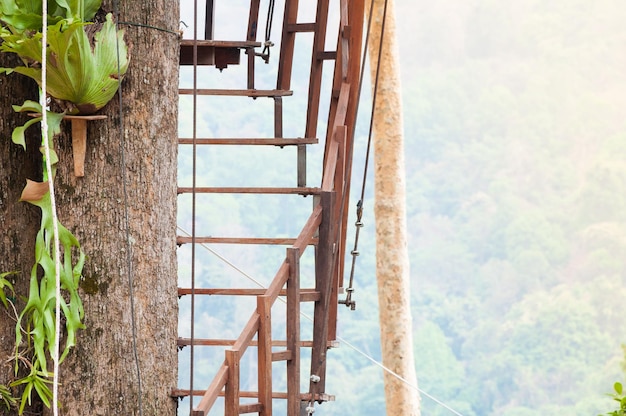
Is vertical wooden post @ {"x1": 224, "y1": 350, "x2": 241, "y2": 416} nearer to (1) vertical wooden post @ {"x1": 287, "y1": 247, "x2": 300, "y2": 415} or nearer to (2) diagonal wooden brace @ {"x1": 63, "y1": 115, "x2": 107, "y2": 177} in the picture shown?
(1) vertical wooden post @ {"x1": 287, "y1": 247, "x2": 300, "y2": 415}

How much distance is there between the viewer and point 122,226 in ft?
7.80

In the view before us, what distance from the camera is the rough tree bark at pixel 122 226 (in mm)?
2348

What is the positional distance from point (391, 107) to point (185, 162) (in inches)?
516

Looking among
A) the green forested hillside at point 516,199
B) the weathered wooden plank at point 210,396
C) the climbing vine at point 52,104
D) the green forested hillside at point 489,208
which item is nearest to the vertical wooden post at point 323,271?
the weathered wooden plank at point 210,396

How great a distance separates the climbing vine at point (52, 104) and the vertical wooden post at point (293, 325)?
2.05ft

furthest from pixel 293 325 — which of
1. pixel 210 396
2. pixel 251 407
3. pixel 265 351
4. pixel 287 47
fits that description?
pixel 287 47

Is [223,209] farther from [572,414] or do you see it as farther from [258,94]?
[258,94]

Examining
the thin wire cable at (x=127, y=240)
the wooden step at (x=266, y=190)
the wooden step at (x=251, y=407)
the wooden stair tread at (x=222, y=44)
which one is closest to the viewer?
the thin wire cable at (x=127, y=240)

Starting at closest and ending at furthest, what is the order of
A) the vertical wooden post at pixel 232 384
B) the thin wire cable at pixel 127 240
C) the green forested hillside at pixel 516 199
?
the thin wire cable at pixel 127 240, the vertical wooden post at pixel 232 384, the green forested hillside at pixel 516 199

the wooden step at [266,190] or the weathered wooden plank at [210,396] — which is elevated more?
the wooden step at [266,190]

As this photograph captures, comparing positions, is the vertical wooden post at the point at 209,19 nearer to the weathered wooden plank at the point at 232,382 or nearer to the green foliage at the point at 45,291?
the green foliage at the point at 45,291

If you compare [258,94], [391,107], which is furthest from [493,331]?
[258,94]

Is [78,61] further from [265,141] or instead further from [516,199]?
[516,199]

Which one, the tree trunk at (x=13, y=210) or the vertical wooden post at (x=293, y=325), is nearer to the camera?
the tree trunk at (x=13, y=210)
